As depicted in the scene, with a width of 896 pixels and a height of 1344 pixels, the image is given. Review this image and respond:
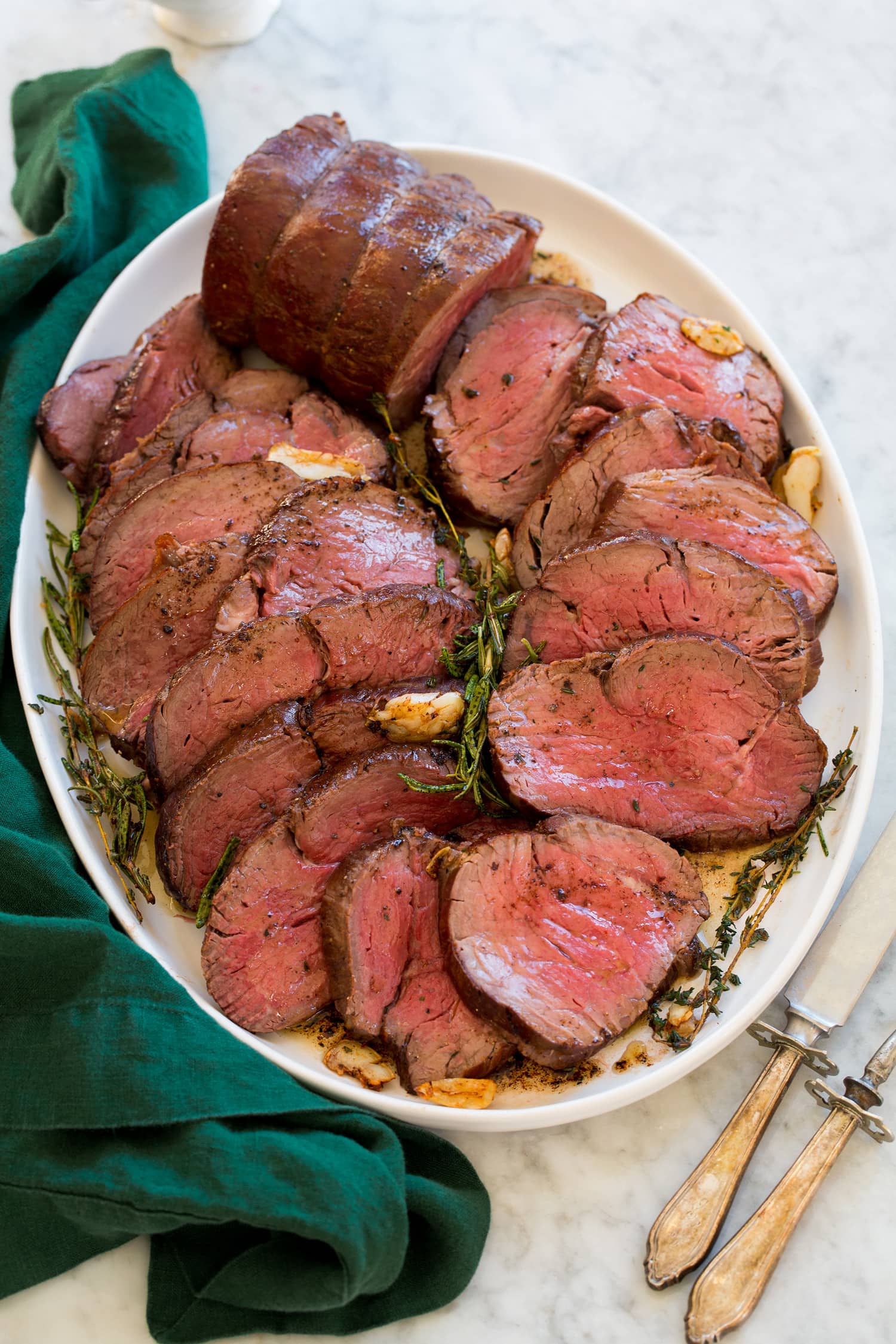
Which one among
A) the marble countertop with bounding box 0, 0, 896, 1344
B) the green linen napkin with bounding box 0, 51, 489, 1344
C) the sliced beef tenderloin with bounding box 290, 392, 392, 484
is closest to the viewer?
the green linen napkin with bounding box 0, 51, 489, 1344

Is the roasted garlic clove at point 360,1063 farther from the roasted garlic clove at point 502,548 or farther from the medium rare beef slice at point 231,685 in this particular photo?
the roasted garlic clove at point 502,548

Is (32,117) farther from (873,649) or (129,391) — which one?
(873,649)

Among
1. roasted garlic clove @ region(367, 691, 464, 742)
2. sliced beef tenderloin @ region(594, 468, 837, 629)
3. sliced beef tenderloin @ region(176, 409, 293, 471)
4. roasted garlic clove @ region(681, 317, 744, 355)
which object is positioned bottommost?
roasted garlic clove @ region(367, 691, 464, 742)

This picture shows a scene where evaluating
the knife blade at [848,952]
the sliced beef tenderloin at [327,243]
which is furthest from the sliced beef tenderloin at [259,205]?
the knife blade at [848,952]

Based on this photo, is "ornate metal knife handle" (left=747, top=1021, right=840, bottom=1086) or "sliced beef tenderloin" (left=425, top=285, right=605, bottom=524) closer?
"ornate metal knife handle" (left=747, top=1021, right=840, bottom=1086)

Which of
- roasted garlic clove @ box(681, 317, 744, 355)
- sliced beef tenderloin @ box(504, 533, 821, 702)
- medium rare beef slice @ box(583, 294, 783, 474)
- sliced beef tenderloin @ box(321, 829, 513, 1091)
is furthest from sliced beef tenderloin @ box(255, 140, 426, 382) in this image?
sliced beef tenderloin @ box(321, 829, 513, 1091)

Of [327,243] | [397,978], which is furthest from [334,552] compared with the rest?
[397,978]

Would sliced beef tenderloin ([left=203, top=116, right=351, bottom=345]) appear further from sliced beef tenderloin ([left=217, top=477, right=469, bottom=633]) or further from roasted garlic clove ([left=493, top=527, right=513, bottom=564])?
roasted garlic clove ([left=493, top=527, right=513, bottom=564])
